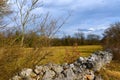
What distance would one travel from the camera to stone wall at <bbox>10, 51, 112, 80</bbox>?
42.2 ft

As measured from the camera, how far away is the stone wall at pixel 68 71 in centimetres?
1287

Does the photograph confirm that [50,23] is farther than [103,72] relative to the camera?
No

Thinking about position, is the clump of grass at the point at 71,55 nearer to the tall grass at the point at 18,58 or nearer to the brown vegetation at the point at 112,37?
the tall grass at the point at 18,58

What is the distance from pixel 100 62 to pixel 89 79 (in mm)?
1175

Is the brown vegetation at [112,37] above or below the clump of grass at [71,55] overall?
above

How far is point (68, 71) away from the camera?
1348cm

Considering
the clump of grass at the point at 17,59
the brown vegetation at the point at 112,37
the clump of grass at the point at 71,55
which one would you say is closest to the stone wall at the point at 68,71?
the clump of grass at the point at 17,59

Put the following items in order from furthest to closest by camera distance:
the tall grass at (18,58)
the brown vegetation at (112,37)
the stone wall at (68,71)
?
the brown vegetation at (112,37) < the tall grass at (18,58) < the stone wall at (68,71)

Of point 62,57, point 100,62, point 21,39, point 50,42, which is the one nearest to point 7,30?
point 21,39

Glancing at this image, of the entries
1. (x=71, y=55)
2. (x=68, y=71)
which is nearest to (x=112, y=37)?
(x=71, y=55)

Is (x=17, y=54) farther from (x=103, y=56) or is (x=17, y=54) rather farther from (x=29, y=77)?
(x=103, y=56)

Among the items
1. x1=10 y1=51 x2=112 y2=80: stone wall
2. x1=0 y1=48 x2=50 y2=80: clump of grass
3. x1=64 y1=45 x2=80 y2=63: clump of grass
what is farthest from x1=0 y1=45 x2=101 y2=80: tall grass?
x1=64 y1=45 x2=80 y2=63: clump of grass

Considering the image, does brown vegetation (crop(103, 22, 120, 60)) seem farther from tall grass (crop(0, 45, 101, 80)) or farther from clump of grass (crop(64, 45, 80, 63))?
tall grass (crop(0, 45, 101, 80))

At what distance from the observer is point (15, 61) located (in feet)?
44.2
